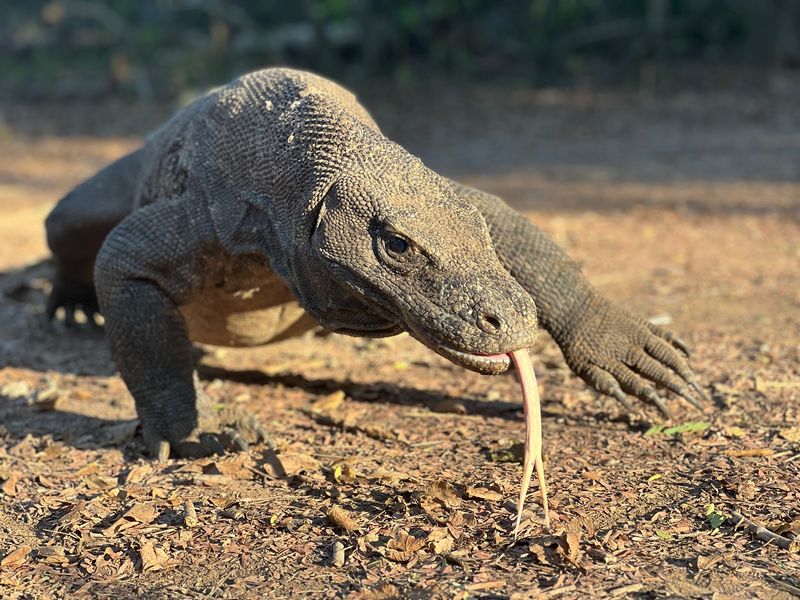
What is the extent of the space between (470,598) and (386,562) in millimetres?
308

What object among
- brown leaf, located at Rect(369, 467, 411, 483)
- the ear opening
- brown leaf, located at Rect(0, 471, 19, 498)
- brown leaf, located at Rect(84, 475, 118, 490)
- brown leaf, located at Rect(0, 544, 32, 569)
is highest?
the ear opening

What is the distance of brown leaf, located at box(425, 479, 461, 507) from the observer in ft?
10.5

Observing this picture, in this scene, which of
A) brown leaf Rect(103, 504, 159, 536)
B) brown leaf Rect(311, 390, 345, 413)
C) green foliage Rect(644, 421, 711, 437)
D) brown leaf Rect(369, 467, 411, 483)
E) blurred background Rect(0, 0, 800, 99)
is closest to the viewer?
brown leaf Rect(103, 504, 159, 536)

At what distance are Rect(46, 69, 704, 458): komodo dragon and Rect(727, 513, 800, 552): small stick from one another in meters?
0.83

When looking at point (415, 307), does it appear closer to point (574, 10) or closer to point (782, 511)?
point (782, 511)

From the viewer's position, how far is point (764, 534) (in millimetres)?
2920

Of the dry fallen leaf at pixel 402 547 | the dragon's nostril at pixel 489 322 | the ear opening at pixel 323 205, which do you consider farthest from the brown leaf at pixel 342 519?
the ear opening at pixel 323 205

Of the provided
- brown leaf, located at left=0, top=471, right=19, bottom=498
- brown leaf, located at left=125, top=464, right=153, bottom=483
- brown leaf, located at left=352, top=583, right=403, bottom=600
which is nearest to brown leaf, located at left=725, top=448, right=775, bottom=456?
brown leaf, located at left=352, top=583, right=403, bottom=600

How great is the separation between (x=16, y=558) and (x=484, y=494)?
54.0 inches

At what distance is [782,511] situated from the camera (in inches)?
122

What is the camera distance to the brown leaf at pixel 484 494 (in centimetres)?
323

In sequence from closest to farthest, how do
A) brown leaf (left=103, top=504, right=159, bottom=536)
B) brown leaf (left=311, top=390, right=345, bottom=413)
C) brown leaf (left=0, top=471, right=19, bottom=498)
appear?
1. brown leaf (left=103, top=504, right=159, bottom=536)
2. brown leaf (left=0, top=471, right=19, bottom=498)
3. brown leaf (left=311, top=390, right=345, bottom=413)

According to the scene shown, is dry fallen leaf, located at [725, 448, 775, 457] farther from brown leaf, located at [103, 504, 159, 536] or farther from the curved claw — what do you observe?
brown leaf, located at [103, 504, 159, 536]

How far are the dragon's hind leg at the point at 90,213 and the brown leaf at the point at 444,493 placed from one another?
2.41 m
